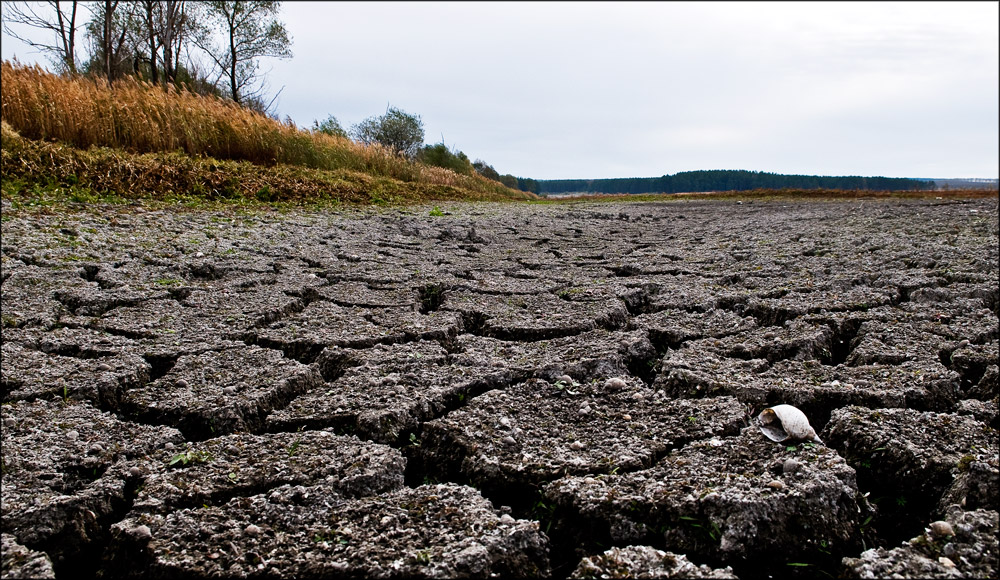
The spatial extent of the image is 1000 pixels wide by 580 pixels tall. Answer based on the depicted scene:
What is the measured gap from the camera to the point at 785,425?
124 cm

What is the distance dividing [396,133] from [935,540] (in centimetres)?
2937

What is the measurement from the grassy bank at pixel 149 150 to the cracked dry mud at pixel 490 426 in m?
3.18

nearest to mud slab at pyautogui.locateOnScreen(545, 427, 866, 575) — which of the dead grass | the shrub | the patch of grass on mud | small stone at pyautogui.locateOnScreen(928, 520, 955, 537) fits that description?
small stone at pyautogui.locateOnScreen(928, 520, 955, 537)

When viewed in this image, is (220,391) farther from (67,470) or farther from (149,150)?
(149,150)

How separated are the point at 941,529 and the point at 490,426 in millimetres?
867

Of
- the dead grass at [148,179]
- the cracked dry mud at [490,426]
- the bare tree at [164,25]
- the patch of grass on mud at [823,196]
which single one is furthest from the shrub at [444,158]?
the cracked dry mud at [490,426]

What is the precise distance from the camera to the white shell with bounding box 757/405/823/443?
1.20 m

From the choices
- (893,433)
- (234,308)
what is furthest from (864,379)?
(234,308)

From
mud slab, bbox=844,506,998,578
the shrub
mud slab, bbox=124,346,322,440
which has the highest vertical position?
the shrub

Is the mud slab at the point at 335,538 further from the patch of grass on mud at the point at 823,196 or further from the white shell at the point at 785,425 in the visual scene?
the patch of grass on mud at the point at 823,196

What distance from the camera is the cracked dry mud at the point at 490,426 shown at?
3.07ft

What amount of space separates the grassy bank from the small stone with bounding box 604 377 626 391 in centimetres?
509

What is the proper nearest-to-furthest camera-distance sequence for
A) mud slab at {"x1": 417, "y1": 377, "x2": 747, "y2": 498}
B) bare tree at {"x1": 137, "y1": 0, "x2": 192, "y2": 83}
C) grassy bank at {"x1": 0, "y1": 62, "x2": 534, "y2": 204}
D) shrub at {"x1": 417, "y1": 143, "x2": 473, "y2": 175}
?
mud slab at {"x1": 417, "y1": 377, "x2": 747, "y2": 498}, grassy bank at {"x1": 0, "y1": 62, "x2": 534, "y2": 204}, bare tree at {"x1": 137, "y1": 0, "x2": 192, "y2": 83}, shrub at {"x1": 417, "y1": 143, "x2": 473, "y2": 175}

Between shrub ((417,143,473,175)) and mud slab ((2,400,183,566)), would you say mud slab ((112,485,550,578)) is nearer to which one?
→ mud slab ((2,400,183,566))
